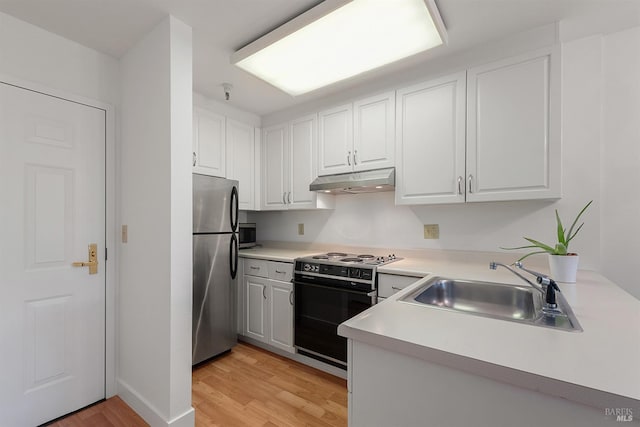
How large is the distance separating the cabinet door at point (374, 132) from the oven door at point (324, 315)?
110 cm

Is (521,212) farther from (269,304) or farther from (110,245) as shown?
(110,245)

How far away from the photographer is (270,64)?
1.97 metres

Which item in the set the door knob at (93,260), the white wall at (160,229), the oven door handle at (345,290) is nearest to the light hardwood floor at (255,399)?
the white wall at (160,229)

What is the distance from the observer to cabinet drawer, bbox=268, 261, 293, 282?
8.29 feet

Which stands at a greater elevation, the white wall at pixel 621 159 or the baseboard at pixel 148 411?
the white wall at pixel 621 159

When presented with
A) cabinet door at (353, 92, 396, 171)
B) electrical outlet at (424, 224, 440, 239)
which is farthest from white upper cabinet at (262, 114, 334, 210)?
electrical outlet at (424, 224, 440, 239)

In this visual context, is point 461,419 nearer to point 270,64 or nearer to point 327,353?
point 327,353

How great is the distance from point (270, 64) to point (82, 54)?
1313mm

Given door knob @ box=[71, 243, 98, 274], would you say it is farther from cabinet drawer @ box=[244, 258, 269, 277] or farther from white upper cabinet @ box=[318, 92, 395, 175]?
white upper cabinet @ box=[318, 92, 395, 175]

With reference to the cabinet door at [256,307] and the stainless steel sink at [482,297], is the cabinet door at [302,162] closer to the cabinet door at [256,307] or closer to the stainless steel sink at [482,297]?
the cabinet door at [256,307]

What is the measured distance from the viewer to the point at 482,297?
1.57m

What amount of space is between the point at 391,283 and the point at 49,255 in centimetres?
226

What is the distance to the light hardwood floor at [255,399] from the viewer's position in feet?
5.88

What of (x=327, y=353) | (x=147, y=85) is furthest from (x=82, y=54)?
(x=327, y=353)
